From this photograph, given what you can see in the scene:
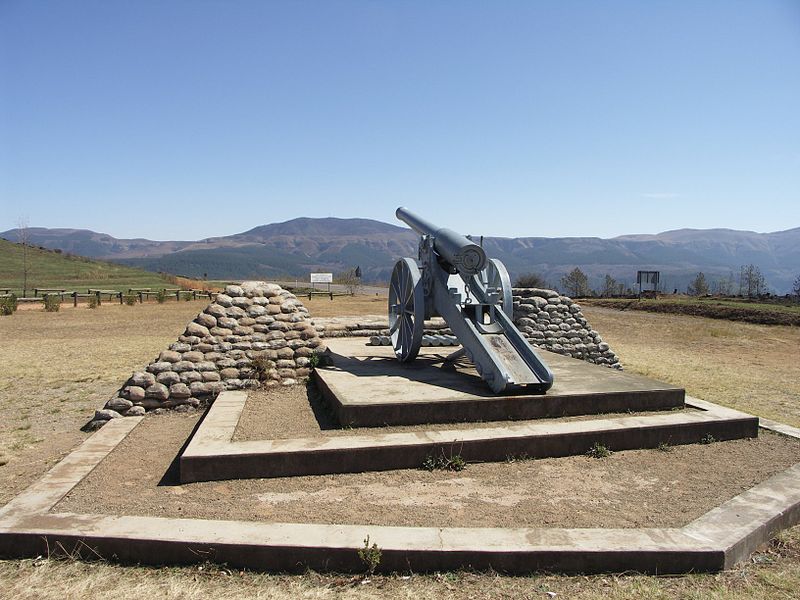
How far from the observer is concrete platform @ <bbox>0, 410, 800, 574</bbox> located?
3.62 m

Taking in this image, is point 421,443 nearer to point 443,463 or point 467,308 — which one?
point 443,463

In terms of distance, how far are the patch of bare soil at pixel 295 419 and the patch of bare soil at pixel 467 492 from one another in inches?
27.0

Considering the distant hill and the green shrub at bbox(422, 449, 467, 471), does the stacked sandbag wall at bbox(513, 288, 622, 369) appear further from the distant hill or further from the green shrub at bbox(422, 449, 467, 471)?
the distant hill

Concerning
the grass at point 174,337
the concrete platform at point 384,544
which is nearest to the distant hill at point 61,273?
the grass at point 174,337

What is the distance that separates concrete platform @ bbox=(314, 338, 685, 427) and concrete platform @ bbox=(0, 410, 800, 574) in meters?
2.11

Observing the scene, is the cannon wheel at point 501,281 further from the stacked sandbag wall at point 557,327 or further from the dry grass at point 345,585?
the dry grass at point 345,585

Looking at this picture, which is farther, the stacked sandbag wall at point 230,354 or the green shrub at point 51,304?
the green shrub at point 51,304

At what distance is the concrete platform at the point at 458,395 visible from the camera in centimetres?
600

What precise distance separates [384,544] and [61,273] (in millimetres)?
55792

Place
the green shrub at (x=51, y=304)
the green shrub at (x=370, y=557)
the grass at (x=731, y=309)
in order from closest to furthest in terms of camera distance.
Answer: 1. the green shrub at (x=370, y=557)
2. the grass at (x=731, y=309)
3. the green shrub at (x=51, y=304)

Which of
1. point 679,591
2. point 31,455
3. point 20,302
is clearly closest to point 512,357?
point 679,591

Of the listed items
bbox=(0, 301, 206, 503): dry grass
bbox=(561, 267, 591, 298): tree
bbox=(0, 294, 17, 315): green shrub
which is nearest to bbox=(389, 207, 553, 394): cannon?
bbox=(0, 301, 206, 503): dry grass

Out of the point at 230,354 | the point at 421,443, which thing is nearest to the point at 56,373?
the point at 230,354

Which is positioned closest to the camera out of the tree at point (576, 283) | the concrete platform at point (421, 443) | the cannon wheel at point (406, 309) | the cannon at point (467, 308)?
the concrete platform at point (421, 443)
